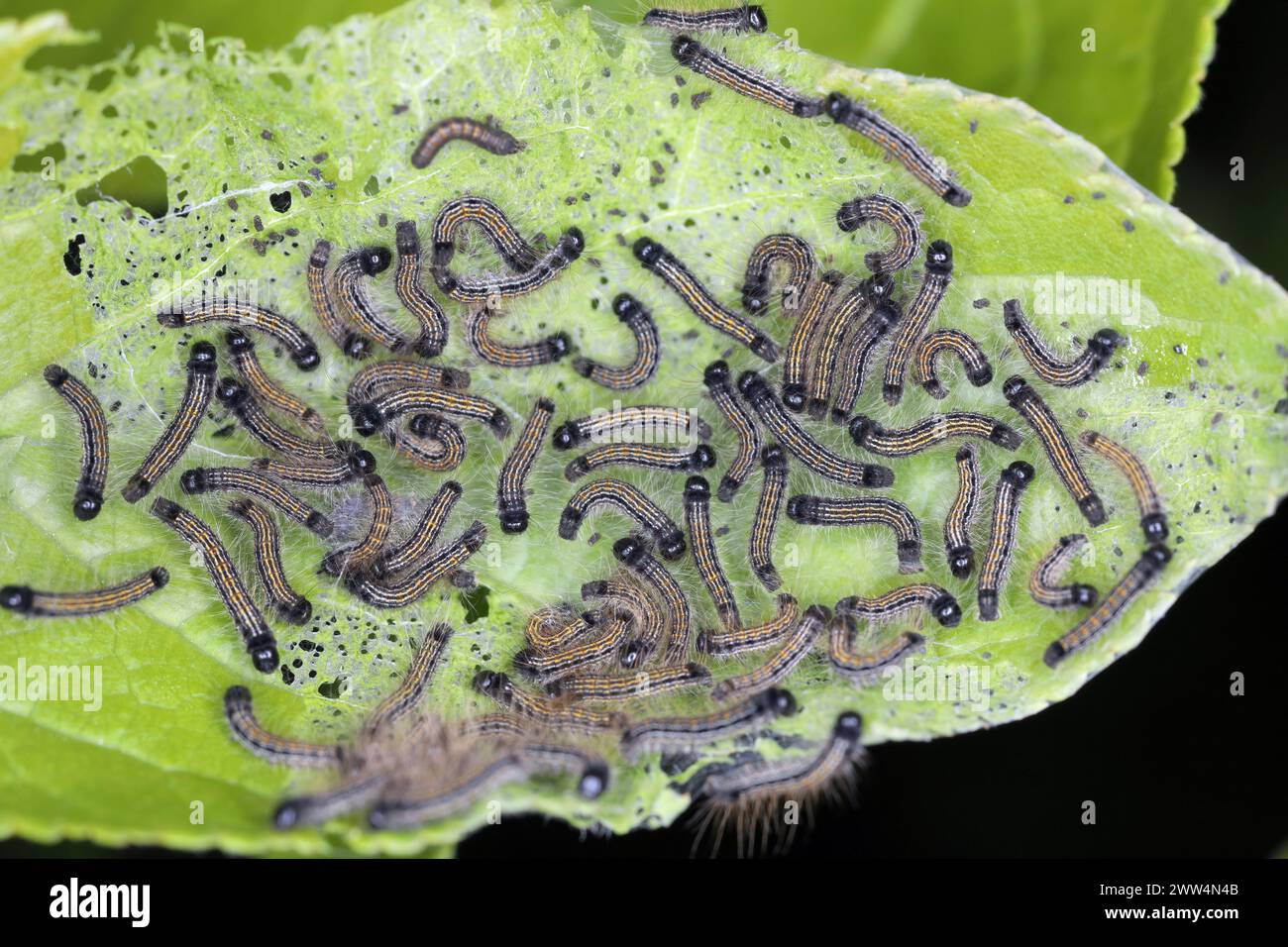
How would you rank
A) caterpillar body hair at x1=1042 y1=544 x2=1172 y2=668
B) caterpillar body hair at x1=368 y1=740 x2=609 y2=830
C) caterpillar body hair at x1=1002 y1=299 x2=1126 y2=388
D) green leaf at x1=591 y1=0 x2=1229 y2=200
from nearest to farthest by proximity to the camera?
caterpillar body hair at x1=368 y1=740 x2=609 y2=830
caterpillar body hair at x1=1042 y1=544 x2=1172 y2=668
caterpillar body hair at x1=1002 y1=299 x2=1126 y2=388
green leaf at x1=591 y1=0 x2=1229 y2=200

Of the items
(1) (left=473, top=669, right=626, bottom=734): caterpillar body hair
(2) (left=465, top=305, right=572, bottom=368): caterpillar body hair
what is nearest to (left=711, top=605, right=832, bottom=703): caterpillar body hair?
(1) (left=473, top=669, right=626, bottom=734): caterpillar body hair

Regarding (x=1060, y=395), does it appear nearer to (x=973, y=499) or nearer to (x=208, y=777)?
(x=973, y=499)

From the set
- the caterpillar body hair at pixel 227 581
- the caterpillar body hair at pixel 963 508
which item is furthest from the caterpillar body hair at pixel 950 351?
the caterpillar body hair at pixel 227 581

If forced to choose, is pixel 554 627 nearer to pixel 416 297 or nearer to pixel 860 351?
pixel 416 297

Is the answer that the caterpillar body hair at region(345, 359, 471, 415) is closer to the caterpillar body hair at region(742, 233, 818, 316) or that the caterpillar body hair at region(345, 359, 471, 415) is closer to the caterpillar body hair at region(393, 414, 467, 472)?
the caterpillar body hair at region(393, 414, 467, 472)

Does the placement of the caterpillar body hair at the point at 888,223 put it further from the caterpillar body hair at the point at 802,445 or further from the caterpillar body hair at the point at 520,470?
the caterpillar body hair at the point at 520,470
